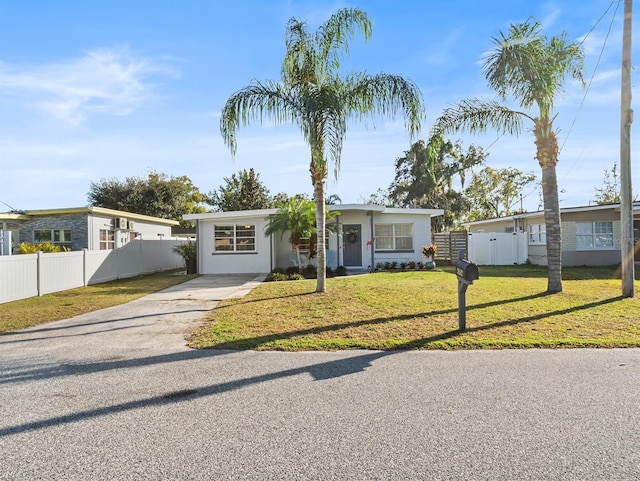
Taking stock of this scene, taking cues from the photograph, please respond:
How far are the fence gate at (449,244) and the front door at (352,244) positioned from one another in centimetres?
550

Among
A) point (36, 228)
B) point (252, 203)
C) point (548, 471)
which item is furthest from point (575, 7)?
point (252, 203)

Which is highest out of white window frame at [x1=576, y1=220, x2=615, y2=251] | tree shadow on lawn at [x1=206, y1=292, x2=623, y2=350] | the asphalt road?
white window frame at [x1=576, y1=220, x2=615, y2=251]

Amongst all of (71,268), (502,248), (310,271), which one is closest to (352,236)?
(310,271)

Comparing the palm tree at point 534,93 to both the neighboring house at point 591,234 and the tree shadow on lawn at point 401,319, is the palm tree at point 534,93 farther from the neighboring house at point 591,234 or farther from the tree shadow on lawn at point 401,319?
the neighboring house at point 591,234

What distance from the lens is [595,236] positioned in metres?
19.1

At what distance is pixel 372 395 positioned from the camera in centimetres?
387

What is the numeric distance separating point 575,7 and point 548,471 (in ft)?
40.4

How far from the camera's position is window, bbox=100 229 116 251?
19.0m

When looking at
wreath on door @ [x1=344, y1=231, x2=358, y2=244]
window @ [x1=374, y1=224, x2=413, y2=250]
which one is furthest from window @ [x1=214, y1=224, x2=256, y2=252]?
window @ [x1=374, y1=224, x2=413, y2=250]

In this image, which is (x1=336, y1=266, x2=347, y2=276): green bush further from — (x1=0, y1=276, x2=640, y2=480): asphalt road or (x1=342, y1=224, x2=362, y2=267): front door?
(x1=0, y1=276, x2=640, y2=480): asphalt road

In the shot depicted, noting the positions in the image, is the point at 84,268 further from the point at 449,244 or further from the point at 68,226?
the point at 449,244

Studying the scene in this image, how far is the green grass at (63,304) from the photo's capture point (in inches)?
311

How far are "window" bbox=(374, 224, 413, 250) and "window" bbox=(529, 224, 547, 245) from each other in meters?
6.86

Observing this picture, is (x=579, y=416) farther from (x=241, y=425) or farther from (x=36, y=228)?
(x=36, y=228)
